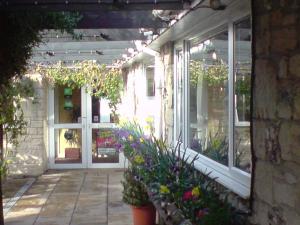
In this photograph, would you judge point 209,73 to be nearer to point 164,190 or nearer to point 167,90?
point 164,190

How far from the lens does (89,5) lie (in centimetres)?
393

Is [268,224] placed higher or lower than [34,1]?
lower

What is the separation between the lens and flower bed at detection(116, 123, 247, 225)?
3182 mm

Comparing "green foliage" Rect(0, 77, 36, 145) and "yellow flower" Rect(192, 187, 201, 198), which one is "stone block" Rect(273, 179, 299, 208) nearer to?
"yellow flower" Rect(192, 187, 201, 198)

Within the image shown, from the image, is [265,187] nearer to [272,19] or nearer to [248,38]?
[272,19]

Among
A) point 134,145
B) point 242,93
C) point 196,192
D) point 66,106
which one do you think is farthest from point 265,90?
point 66,106

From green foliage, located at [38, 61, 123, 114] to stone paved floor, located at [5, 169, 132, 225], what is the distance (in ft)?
7.11

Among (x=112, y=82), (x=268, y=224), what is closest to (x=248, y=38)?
(x=268, y=224)

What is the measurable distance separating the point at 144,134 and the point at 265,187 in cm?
462

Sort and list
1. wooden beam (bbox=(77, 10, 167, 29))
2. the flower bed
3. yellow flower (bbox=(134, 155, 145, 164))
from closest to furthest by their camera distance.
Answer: the flower bed < yellow flower (bbox=(134, 155, 145, 164)) < wooden beam (bbox=(77, 10, 167, 29))

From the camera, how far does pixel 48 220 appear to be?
7305 mm

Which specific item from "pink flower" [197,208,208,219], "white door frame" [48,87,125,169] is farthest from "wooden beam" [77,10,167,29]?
"white door frame" [48,87,125,169]

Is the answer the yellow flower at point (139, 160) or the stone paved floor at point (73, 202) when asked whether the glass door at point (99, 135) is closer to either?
the stone paved floor at point (73, 202)

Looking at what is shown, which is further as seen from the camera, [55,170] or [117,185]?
[55,170]
